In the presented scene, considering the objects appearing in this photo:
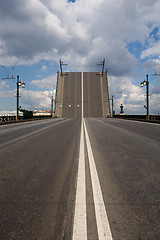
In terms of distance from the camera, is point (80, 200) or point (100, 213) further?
point (80, 200)

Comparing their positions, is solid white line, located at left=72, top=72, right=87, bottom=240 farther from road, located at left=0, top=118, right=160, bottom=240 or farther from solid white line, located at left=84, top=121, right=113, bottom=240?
solid white line, located at left=84, top=121, right=113, bottom=240

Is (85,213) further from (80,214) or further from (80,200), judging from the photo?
(80,200)

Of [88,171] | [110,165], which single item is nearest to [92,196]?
[88,171]

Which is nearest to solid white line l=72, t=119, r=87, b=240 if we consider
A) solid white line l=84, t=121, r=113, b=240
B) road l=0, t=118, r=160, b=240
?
road l=0, t=118, r=160, b=240

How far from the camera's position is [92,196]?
2.83 metres

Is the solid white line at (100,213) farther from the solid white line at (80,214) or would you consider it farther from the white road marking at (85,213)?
the solid white line at (80,214)

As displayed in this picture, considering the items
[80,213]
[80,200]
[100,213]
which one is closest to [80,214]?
[80,213]

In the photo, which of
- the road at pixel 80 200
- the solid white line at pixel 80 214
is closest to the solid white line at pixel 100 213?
the road at pixel 80 200

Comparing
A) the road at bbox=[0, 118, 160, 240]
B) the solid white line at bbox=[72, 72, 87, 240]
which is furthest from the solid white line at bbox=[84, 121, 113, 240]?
the solid white line at bbox=[72, 72, 87, 240]

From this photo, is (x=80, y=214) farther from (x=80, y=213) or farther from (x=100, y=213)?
(x=100, y=213)

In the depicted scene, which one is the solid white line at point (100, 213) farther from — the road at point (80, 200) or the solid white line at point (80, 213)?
the solid white line at point (80, 213)

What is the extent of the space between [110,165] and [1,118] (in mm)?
24055

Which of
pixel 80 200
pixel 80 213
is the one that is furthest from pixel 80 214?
pixel 80 200

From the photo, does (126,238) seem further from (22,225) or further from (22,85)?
(22,85)
